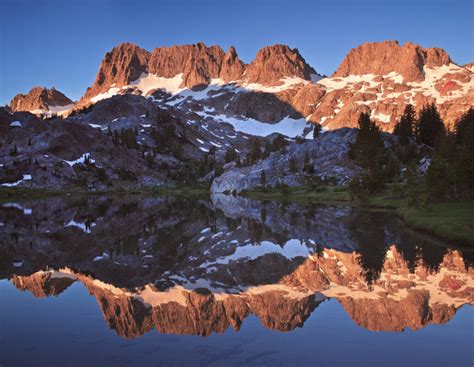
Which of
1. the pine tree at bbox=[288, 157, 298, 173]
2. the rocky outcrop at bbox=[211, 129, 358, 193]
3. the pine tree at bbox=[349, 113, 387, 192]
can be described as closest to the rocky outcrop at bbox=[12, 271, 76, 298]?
the pine tree at bbox=[349, 113, 387, 192]

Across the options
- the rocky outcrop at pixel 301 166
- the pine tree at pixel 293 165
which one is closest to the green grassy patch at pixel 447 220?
the rocky outcrop at pixel 301 166

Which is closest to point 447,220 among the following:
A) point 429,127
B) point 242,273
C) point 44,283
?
point 242,273

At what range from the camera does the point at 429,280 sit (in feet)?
92.0

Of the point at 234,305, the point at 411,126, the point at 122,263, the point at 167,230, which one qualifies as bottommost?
the point at 234,305

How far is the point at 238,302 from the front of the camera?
24188mm

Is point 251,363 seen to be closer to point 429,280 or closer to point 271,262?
point 429,280

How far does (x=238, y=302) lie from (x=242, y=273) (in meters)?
7.91

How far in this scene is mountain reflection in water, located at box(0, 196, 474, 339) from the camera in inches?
867

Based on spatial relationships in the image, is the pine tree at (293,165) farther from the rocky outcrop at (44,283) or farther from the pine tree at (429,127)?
the rocky outcrop at (44,283)

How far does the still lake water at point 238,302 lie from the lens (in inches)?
674

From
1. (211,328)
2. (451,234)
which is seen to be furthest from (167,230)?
(211,328)

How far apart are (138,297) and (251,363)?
438 inches

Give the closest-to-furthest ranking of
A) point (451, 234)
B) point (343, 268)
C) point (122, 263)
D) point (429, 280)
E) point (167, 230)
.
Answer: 1. point (429, 280)
2. point (343, 268)
3. point (122, 263)
4. point (451, 234)
5. point (167, 230)

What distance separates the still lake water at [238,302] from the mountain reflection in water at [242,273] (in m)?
0.10
